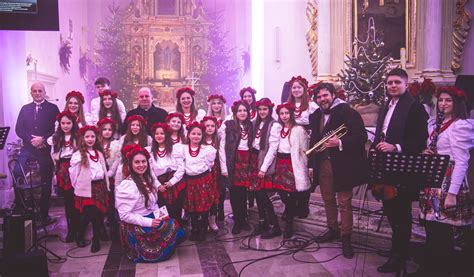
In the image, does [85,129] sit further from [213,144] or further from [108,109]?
[213,144]

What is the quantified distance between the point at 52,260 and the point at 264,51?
24.2 ft

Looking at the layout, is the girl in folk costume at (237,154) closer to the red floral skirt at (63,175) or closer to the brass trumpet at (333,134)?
the brass trumpet at (333,134)

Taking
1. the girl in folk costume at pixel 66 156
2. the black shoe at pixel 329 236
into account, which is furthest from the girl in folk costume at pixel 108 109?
the black shoe at pixel 329 236

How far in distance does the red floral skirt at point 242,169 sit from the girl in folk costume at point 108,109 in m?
1.59

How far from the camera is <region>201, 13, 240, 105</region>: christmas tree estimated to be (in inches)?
552

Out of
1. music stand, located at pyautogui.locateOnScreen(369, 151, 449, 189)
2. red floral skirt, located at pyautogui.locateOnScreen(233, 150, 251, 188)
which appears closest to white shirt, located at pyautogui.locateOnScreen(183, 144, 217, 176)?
red floral skirt, located at pyautogui.locateOnScreen(233, 150, 251, 188)

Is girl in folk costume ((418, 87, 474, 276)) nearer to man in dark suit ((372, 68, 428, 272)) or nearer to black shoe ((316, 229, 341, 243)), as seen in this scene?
man in dark suit ((372, 68, 428, 272))

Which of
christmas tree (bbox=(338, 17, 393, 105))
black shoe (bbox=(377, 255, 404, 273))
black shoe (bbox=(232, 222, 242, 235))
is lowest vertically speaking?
black shoe (bbox=(232, 222, 242, 235))

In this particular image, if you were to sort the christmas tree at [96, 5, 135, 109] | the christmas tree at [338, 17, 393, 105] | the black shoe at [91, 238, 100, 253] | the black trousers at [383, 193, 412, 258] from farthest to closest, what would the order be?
1. the christmas tree at [96, 5, 135, 109]
2. the christmas tree at [338, 17, 393, 105]
3. the black shoe at [91, 238, 100, 253]
4. the black trousers at [383, 193, 412, 258]

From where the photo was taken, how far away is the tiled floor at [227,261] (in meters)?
4.17

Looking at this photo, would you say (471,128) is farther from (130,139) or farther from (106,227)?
(106,227)

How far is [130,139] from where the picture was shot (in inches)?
205

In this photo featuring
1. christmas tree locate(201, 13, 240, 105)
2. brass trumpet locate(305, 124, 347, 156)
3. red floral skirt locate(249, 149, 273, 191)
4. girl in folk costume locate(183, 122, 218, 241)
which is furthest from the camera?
A: christmas tree locate(201, 13, 240, 105)

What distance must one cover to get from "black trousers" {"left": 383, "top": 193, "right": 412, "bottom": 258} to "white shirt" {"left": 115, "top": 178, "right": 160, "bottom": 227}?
2274 mm
